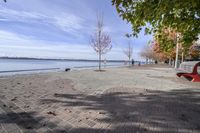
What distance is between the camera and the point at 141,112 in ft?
15.8

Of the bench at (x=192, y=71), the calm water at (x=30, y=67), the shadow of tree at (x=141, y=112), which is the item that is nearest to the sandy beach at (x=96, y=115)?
the shadow of tree at (x=141, y=112)

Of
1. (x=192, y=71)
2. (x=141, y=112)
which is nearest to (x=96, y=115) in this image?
(x=141, y=112)

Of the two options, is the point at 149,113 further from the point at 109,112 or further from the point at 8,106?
the point at 8,106

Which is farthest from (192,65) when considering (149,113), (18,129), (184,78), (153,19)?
(18,129)

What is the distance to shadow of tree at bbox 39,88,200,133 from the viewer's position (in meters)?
3.83

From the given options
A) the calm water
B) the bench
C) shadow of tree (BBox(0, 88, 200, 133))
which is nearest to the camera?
shadow of tree (BBox(0, 88, 200, 133))

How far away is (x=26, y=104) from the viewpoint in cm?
544

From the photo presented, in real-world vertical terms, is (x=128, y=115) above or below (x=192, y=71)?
below

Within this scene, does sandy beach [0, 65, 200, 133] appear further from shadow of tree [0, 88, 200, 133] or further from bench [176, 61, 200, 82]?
bench [176, 61, 200, 82]

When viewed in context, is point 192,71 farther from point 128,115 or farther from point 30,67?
point 30,67

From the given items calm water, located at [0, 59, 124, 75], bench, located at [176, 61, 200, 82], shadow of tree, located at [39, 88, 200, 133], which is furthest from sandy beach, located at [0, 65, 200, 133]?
calm water, located at [0, 59, 124, 75]

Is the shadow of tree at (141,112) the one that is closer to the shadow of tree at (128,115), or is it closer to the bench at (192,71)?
the shadow of tree at (128,115)

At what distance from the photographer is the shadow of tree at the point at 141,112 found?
3.83 metres

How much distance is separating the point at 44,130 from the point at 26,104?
2.13 m
